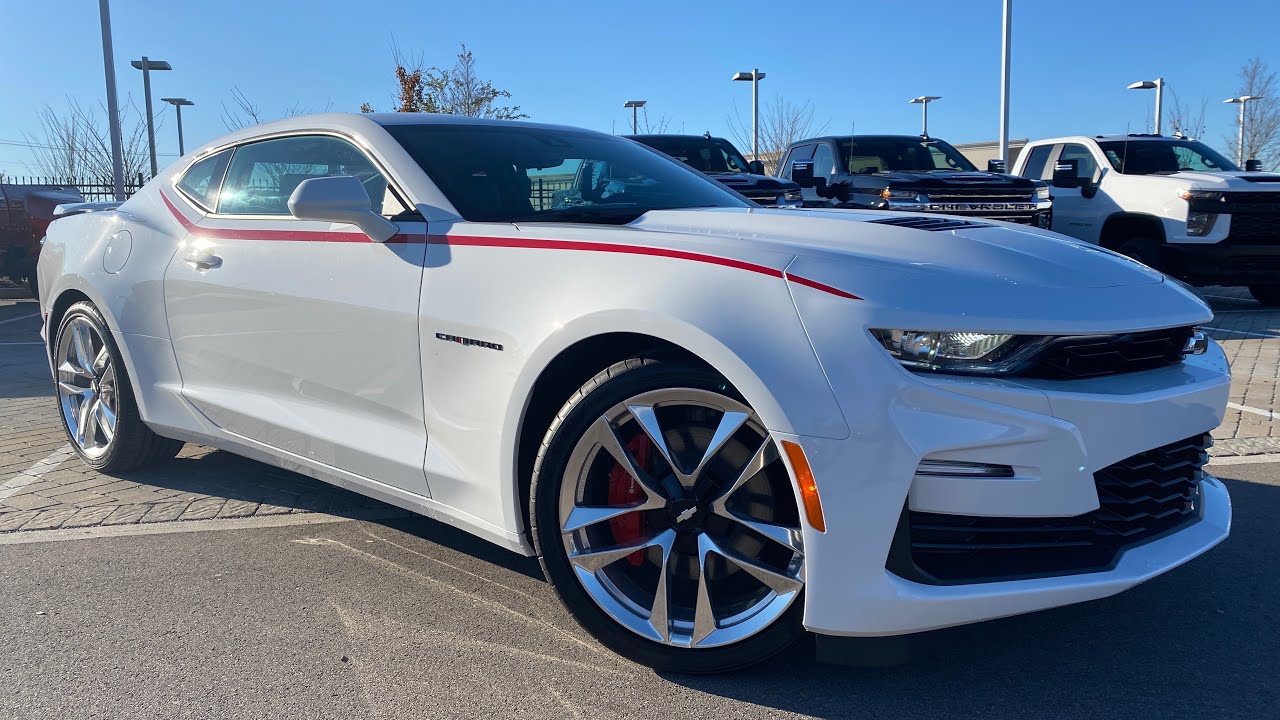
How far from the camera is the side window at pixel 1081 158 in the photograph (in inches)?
452

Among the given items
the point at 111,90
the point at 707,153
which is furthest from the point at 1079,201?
the point at 111,90

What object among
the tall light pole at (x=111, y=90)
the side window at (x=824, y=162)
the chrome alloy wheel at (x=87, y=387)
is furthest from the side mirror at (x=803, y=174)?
the tall light pole at (x=111, y=90)

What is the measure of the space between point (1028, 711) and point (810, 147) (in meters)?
10.6

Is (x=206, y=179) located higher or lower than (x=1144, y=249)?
higher

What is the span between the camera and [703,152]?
452 inches

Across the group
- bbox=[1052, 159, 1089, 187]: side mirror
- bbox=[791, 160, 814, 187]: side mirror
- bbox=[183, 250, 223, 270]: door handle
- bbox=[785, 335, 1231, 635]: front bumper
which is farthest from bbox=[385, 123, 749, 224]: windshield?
bbox=[1052, 159, 1089, 187]: side mirror

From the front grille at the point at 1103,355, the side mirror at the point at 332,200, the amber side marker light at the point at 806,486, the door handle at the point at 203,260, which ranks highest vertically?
the side mirror at the point at 332,200

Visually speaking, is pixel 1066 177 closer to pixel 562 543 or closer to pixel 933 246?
pixel 933 246

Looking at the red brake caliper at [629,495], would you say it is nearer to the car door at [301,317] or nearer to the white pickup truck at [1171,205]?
the car door at [301,317]

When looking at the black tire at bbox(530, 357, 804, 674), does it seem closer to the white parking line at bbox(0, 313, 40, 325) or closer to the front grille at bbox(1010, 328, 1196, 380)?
the front grille at bbox(1010, 328, 1196, 380)

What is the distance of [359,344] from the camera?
3.22 m

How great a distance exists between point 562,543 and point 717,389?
25.6 inches

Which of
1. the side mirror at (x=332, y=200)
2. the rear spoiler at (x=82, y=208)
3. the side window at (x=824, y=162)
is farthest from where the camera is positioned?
the side window at (x=824, y=162)

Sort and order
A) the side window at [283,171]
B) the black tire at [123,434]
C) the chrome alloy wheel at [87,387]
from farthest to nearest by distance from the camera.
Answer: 1. the chrome alloy wheel at [87,387]
2. the black tire at [123,434]
3. the side window at [283,171]
